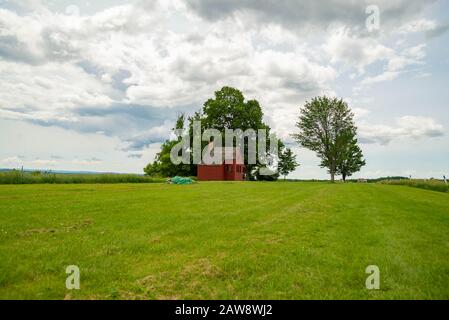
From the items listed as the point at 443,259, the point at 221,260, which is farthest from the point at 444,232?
the point at 221,260

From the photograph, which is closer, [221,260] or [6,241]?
[221,260]

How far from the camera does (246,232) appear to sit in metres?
9.30

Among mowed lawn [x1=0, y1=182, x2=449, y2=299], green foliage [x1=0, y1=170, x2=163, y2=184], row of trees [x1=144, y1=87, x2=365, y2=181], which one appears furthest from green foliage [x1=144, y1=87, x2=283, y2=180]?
mowed lawn [x1=0, y1=182, x2=449, y2=299]

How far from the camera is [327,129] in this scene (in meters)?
60.2

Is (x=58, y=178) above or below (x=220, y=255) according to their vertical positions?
above

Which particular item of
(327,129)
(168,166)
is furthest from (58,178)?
(327,129)

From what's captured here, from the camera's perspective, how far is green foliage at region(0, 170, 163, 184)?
102ft

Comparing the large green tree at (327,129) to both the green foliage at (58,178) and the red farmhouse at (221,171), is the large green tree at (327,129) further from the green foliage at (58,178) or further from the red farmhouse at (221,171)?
the green foliage at (58,178)

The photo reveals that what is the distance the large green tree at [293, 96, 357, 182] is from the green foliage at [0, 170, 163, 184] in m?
33.9

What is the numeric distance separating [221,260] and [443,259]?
4808mm

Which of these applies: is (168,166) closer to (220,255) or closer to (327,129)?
(327,129)

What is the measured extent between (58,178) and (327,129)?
151 feet

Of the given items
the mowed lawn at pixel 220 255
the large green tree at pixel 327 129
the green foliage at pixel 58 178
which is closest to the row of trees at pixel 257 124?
the large green tree at pixel 327 129

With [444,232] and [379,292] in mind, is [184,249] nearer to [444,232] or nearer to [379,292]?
[379,292]
